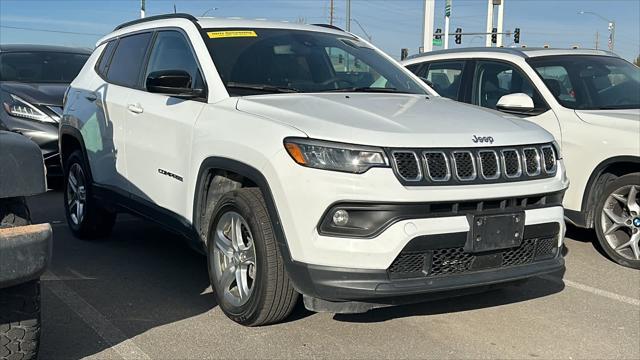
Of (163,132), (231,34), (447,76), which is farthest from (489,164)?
(447,76)

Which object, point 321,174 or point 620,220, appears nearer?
point 321,174

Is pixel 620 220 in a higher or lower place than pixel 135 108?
lower

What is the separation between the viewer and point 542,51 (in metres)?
6.75

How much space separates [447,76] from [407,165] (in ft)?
13.6

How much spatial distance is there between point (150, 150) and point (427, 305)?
2214 millimetres

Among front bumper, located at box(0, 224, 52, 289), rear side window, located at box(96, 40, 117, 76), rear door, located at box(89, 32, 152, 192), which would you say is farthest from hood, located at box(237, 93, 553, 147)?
rear side window, located at box(96, 40, 117, 76)

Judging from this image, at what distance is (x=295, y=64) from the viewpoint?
4.79m

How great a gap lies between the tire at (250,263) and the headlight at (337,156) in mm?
441

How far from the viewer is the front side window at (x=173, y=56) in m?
4.63

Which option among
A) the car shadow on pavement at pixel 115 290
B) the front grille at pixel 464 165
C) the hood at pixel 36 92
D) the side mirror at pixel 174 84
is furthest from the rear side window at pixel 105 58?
the front grille at pixel 464 165

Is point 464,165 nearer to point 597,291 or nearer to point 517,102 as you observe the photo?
point 597,291

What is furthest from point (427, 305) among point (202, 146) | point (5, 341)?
point (5, 341)

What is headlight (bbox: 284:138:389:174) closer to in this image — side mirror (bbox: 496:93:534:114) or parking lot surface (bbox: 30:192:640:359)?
parking lot surface (bbox: 30:192:640:359)

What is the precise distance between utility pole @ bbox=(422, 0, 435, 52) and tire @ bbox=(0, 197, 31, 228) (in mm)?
14614
